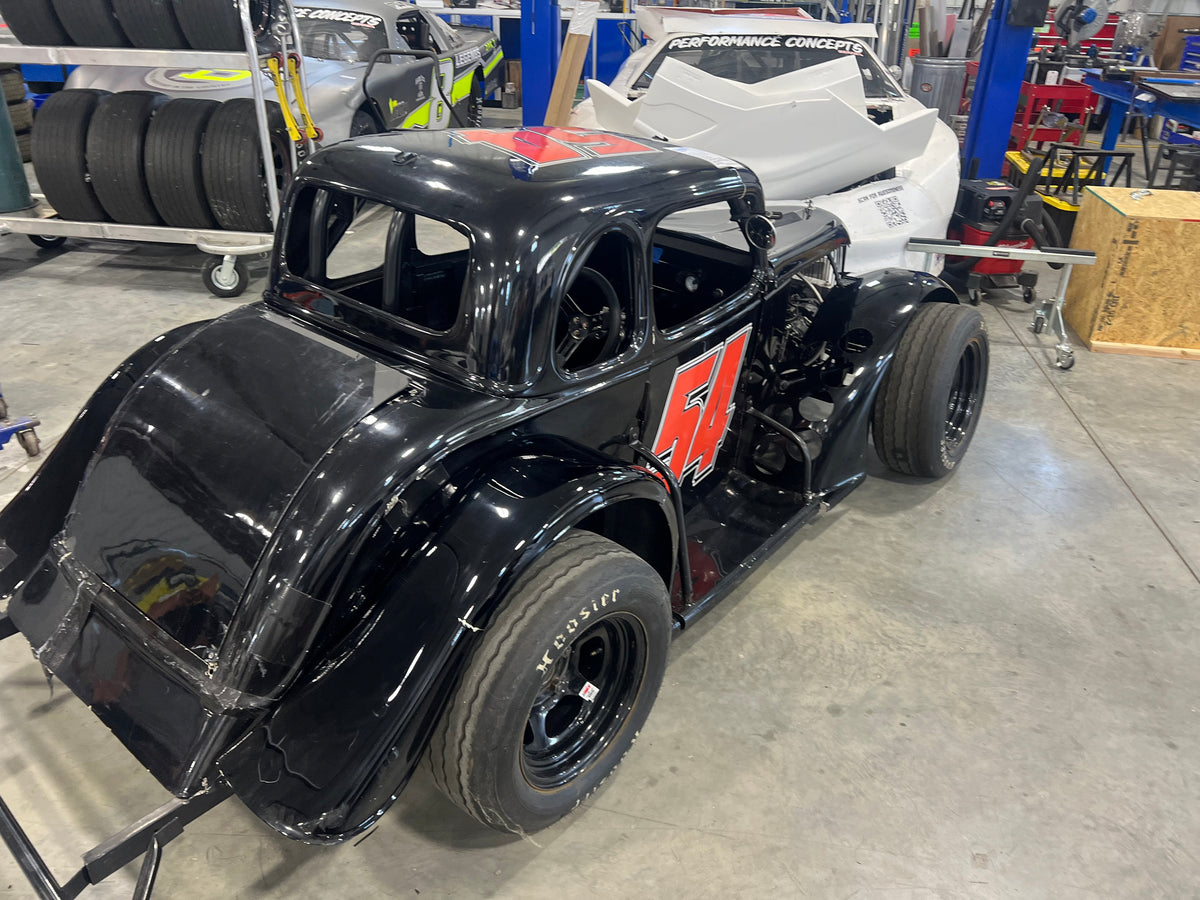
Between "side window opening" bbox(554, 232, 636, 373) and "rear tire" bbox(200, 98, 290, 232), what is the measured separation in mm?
4025

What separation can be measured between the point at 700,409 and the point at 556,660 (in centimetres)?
122

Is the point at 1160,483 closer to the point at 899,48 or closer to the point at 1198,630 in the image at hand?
the point at 1198,630

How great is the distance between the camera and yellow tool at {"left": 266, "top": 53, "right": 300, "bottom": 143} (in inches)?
213

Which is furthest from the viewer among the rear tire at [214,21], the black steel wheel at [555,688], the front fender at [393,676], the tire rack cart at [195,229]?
the tire rack cart at [195,229]

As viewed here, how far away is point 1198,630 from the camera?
313 cm

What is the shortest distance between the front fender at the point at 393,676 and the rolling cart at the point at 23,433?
2653 millimetres

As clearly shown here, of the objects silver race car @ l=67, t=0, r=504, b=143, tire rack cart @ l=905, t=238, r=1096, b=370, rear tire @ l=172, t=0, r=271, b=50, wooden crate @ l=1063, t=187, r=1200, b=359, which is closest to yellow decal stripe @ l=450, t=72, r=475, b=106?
silver race car @ l=67, t=0, r=504, b=143

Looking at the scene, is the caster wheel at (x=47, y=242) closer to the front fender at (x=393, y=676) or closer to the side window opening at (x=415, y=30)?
the side window opening at (x=415, y=30)

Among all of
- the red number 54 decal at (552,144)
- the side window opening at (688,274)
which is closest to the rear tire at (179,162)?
the red number 54 decal at (552,144)

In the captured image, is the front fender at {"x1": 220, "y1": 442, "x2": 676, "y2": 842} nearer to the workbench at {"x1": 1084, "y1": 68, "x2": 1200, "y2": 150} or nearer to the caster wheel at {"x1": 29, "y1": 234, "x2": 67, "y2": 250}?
the caster wheel at {"x1": 29, "y1": 234, "x2": 67, "y2": 250}

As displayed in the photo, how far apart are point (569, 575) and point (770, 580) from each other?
58.7 inches

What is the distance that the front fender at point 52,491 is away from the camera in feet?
8.09

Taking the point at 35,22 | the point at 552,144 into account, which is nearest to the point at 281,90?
the point at 35,22

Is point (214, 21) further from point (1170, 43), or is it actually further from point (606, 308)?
point (1170, 43)
